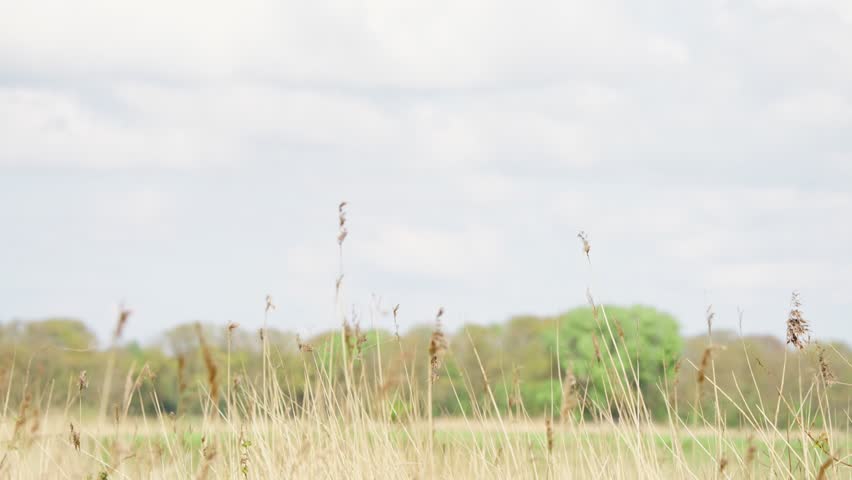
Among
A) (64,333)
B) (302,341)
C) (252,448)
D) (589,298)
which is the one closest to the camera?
(589,298)

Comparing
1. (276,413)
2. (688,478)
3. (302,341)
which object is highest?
(302,341)

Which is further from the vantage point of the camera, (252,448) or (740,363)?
(740,363)

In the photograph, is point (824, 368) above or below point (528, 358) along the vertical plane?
below

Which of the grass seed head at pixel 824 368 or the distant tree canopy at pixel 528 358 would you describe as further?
the distant tree canopy at pixel 528 358

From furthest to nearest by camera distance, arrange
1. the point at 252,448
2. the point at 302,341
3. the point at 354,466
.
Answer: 1. the point at 252,448
2. the point at 302,341
3. the point at 354,466

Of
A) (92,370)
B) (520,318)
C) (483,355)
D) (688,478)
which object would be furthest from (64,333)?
(688,478)

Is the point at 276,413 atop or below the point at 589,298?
below

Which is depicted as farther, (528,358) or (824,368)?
(528,358)

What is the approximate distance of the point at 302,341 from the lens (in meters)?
3.68

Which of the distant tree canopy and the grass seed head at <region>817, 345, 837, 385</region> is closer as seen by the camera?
the grass seed head at <region>817, 345, 837, 385</region>

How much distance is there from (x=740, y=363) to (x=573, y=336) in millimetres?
2218

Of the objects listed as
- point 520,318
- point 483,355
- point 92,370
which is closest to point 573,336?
point 520,318

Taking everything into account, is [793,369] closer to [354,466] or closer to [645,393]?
[645,393]

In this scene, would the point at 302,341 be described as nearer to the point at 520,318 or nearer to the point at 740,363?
the point at 520,318
